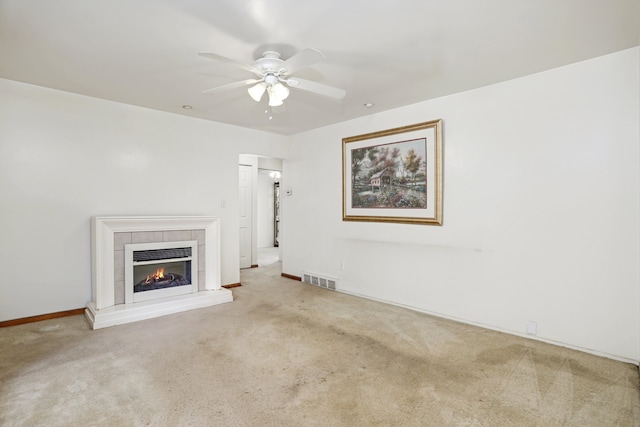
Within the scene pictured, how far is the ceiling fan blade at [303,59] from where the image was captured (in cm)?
202

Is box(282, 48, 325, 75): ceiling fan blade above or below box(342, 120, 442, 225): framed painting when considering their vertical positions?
above

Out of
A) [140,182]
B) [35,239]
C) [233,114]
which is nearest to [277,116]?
[233,114]

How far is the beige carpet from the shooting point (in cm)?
194

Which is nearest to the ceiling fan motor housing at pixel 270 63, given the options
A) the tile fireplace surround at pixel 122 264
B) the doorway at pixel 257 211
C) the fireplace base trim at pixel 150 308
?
the tile fireplace surround at pixel 122 264

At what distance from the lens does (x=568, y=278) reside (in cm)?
285

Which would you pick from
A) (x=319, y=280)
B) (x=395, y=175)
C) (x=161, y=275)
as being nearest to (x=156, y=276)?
(x=161, y=275)

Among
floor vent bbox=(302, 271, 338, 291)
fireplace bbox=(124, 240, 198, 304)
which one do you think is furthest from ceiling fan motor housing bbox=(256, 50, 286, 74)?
floor vent bbox=(302, 271, 338, 291)

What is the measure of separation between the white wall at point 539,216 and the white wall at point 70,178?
3.06 meters

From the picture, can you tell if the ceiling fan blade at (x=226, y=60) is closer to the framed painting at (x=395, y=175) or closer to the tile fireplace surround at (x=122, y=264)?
the framed painting at (x=395, y=175)

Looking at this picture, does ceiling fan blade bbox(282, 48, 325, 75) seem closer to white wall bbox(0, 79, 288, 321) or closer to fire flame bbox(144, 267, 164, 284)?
white wall bbox(0, 79, 288, 321)

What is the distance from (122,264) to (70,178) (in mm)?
1184

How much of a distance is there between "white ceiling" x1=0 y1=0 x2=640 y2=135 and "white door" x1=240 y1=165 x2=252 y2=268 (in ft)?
10.7

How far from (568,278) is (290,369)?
2613 millimetres

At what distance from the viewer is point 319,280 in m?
5.07
